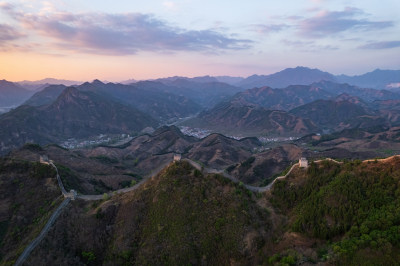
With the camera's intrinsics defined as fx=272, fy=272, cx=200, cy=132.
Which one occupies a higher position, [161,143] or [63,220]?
[63,220]

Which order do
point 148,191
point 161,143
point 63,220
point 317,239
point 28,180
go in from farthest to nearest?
point 161,143
point 28,180
point 148,191
point 63,220
point 317,239

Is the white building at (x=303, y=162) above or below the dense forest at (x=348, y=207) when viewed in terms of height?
above

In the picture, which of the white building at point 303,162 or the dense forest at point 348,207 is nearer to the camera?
the dense forest at point 348,207

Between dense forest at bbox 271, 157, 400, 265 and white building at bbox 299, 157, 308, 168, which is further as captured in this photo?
white building at bbox 299, 157, 308, 168

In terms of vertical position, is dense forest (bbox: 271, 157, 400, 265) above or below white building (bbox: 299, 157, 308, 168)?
below

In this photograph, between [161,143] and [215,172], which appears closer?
[215,172]

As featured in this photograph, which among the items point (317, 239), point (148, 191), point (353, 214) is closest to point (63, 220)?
point (148, 191)

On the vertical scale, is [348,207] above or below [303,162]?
below

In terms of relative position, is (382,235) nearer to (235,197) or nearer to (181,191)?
(235,197)

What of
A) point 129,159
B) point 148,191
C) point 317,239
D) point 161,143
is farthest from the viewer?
point 161,143

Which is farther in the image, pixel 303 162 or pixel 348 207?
pixel 303 162

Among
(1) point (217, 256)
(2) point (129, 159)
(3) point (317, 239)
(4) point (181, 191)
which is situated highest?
(4) point (181, 191)
